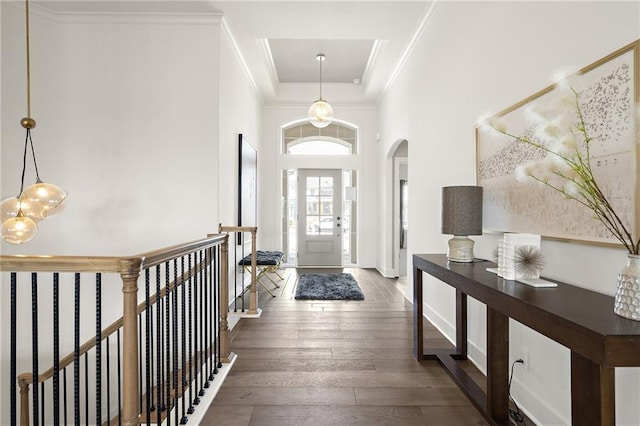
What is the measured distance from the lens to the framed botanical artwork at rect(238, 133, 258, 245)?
184 inches

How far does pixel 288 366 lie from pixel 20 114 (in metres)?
3.78

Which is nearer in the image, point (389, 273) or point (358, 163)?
point (389, 273)

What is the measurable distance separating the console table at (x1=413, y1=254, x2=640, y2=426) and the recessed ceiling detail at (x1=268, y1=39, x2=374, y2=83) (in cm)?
377

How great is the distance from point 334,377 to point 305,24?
3544mm

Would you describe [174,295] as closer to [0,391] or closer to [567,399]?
[567,399]

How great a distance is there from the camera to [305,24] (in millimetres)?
3809

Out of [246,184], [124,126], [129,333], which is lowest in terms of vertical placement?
[129,333]

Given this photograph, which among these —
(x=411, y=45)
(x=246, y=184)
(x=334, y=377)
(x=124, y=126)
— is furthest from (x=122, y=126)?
(x=411, y=45)

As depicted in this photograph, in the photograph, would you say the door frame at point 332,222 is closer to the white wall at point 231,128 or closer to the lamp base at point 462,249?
the white wall at point 231,128

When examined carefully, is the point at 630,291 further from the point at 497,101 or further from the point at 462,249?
→ the point at 497,101

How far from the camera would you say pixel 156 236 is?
12.0ft

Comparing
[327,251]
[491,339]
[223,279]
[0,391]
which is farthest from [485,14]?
[0,391]

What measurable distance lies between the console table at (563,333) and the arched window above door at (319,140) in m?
5.03

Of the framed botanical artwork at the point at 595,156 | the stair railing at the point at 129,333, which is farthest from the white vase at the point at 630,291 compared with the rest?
the stair railing at the point at 129,333
